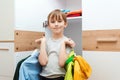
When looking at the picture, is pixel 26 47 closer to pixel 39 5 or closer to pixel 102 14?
pixel 39 5

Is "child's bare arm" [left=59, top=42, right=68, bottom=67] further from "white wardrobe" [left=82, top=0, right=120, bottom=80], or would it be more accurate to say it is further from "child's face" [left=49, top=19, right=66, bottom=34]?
"white wardrobe" [left=82, top=0, right=120, bottom=80]

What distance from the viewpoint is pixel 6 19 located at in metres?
1.49

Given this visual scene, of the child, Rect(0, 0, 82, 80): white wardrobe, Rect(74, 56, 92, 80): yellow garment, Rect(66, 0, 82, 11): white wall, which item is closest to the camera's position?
Rect(74, 56, 92, 80): yellow garment

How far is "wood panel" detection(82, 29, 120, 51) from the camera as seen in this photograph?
1357 millimetres

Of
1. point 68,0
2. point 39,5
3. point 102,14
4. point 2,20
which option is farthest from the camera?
point 68,0

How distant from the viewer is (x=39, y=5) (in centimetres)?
172

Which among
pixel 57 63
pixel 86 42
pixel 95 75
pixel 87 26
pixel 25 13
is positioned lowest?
pixel 95 75

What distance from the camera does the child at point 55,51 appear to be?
4.17 ft

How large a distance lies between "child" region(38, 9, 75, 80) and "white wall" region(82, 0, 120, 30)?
24 cm

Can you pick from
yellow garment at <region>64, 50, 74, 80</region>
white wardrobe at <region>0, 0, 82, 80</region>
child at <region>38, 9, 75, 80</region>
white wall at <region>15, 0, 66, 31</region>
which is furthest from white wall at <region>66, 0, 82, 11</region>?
yellow garment at <region>64, 50, 74, 80</region>

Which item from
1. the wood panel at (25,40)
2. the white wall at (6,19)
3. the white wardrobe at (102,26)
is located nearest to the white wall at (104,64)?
the white wardrobe at (102,26)

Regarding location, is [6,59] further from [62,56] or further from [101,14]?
[101,14]

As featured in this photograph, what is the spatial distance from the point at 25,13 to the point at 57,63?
1.78ft

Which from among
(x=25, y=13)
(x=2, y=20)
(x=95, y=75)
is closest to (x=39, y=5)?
(x=25, y=13)
